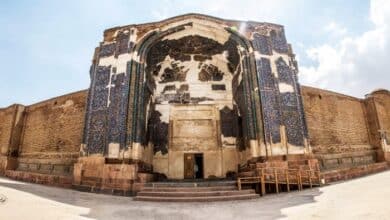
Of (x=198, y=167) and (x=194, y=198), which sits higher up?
(x=198, y=167)

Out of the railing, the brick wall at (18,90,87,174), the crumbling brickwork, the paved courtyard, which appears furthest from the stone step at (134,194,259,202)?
the crumbling brickwork

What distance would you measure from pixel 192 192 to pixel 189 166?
3.41 m

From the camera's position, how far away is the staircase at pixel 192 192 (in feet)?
22.5

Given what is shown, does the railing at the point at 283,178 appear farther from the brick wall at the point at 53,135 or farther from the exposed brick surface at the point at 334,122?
the brick wall at the point at 53,135

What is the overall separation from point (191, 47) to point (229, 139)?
4.83 meters

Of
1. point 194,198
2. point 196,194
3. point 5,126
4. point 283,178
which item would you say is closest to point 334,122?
point 283,178

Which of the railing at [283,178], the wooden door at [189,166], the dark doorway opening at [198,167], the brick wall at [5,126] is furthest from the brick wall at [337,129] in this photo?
the brick wall at [5,126]

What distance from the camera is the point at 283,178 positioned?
26.2 ft

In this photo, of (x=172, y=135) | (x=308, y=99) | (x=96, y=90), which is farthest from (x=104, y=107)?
(x=308, y=99)

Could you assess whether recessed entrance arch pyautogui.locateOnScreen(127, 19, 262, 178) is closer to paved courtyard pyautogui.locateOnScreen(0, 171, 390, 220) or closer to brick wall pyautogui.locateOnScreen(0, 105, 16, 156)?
paved courtyard pyautogui.locateOnScreen(0, 171, 390, 220)

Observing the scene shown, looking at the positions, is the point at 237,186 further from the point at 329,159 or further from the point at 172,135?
the point at 329,159

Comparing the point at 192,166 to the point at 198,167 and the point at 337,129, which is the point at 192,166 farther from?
the point at 337,129

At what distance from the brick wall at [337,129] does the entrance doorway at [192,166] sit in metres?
5.41

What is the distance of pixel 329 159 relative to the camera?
442 inches
